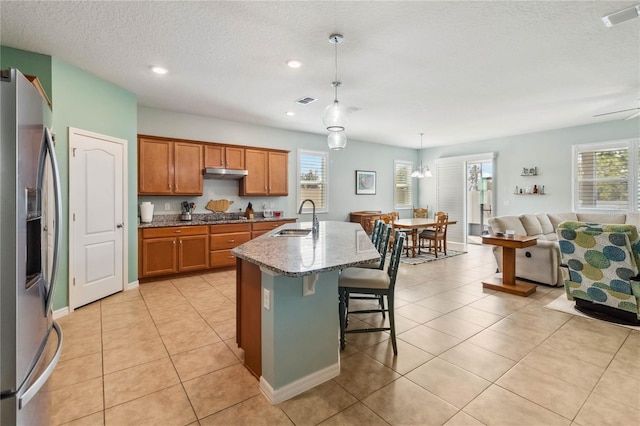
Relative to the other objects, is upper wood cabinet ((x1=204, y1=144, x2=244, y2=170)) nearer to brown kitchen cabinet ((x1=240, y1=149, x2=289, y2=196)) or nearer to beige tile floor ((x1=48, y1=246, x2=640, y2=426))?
brown kitchen cabinet ((x1=240, y1=149, x2=289, y2=196))

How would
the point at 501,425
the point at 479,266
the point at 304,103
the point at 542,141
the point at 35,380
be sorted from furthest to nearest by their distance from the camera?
1. the point at 542,141
2. the point at 479,266
3. the point at 304,103
4. the point at 501,425
5. the point at 35,380

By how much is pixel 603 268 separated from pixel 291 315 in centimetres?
320

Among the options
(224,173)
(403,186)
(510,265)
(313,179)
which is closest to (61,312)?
(224,173)

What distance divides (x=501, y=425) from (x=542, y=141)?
6.94m

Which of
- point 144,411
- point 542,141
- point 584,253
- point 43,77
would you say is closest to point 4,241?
point 144,411

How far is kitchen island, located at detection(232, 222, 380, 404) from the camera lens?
187 cm

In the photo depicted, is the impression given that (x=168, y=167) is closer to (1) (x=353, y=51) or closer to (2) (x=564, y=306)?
(1) (x=353, y=51)

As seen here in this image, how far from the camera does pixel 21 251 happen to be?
40.9 inches

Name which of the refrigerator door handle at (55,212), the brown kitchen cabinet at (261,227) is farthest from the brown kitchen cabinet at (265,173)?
the refrigerator door handle at (55,212)

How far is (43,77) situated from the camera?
3.17m

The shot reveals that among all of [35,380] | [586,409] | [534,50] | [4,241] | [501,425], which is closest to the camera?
[4,241]

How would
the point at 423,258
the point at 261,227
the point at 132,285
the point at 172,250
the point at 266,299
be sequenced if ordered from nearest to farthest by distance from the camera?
1. the point at 266,299
2. the point at 132,285
3. the point at 172,250
4. the point at 261,227
5. the point at 423,258

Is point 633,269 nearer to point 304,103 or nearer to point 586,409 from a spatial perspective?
point 586,409

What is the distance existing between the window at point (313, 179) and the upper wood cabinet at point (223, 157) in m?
1.53
